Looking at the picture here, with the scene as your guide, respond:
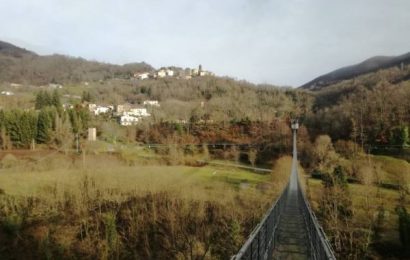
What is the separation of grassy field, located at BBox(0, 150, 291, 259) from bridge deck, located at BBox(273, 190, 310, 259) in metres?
8.44

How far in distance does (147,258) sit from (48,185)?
36.8 ft

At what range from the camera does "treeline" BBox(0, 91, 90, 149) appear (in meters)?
46.5

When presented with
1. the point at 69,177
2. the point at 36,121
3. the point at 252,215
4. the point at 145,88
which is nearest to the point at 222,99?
the point at 145,88

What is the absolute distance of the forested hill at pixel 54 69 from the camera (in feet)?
432

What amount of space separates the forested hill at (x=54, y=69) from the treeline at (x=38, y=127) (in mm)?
81709

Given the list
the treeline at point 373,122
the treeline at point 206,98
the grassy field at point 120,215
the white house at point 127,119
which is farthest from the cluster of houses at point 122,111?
the grassy field at point 120,215

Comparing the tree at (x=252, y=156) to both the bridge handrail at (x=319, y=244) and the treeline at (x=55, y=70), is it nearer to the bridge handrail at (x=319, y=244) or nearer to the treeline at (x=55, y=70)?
the bridge handrail at (x=319, y=244)

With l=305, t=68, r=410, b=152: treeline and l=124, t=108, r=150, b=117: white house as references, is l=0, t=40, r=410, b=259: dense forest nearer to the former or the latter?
l=305, t=68, r=410, b=152: treeline

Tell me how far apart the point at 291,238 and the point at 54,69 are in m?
143

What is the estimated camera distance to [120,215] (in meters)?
27.9

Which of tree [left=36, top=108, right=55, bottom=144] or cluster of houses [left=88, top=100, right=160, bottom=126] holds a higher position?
cluster of houses [left=88, top=100, right=160, bottom=126]

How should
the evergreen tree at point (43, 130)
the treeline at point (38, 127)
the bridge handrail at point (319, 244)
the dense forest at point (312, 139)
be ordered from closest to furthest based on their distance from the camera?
1. the bridge handrail at point (319, 244)
2. the dense forest at point (312, 139)
3. the treeline at point (38, 127)
4. the evergreen tree at point (43, 130)

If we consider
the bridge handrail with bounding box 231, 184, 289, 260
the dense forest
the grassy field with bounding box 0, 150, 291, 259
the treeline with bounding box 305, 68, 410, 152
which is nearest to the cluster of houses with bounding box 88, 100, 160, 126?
the dense forest

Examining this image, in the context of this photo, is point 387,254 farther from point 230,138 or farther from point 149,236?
point 230,138
